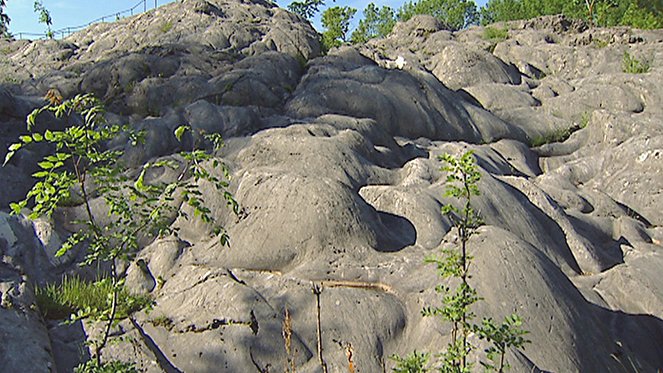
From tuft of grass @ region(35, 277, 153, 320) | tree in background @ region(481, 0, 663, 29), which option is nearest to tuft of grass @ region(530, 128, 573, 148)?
tuft of grass @ region(35, 277, 153, 320)

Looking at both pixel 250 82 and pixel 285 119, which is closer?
pixel 285 119

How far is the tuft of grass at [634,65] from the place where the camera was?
1672cm

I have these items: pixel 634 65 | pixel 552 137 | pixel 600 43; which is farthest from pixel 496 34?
pixel 552 137

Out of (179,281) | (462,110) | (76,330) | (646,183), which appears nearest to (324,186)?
(179,281)

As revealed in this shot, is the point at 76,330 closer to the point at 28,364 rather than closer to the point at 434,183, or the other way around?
the point at 28,364

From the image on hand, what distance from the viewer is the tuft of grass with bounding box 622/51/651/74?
54.9ft

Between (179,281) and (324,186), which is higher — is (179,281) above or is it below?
below

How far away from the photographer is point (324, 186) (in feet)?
20.2

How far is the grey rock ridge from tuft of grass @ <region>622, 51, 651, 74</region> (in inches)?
89.8

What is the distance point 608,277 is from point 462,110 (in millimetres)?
7169

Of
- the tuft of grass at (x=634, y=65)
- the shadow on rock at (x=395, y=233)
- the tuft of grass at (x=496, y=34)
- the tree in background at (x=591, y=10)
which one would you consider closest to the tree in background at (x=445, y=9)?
the tree in background at (x=591, y=10)

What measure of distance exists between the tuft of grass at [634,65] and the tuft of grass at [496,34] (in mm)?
6278

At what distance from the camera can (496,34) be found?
23938 millimetres

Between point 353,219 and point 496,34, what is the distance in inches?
800
